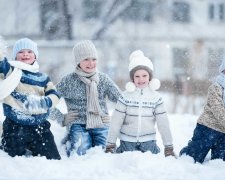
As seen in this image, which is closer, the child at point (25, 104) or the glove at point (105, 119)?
the child at point (25, 104)

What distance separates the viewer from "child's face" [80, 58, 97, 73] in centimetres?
519

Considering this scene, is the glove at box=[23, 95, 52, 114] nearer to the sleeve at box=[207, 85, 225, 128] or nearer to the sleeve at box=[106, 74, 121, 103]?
the sleeve at box=[106, 74, 121, 103]

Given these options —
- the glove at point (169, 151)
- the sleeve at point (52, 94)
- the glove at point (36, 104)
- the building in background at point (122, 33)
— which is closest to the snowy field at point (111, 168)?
the glove at point (169, 151)

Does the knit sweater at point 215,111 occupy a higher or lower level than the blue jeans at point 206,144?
higher

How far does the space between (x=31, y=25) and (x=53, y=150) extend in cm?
1460

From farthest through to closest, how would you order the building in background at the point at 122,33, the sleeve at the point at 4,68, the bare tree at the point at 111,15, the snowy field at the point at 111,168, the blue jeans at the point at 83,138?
the bare tree at the point at 111,15, the building in background at the point at 122,33, the blue jeans at the point at 83,138, the sleeve at the point at 4,68, the snowy field at the point at 111,168

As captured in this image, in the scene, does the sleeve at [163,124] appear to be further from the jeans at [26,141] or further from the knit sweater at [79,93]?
the jeans at [26,141]

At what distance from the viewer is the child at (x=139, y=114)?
189 inches

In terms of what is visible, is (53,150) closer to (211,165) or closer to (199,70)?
(211,165)

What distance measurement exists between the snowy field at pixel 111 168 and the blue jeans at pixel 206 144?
25 cm

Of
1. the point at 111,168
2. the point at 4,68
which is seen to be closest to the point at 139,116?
the point at 111,168

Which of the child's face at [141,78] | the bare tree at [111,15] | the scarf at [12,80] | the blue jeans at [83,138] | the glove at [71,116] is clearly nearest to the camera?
the scarf at [12,80]

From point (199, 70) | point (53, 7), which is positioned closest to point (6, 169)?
point (199, 70)

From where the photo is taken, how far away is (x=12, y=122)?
4789 millimetres
